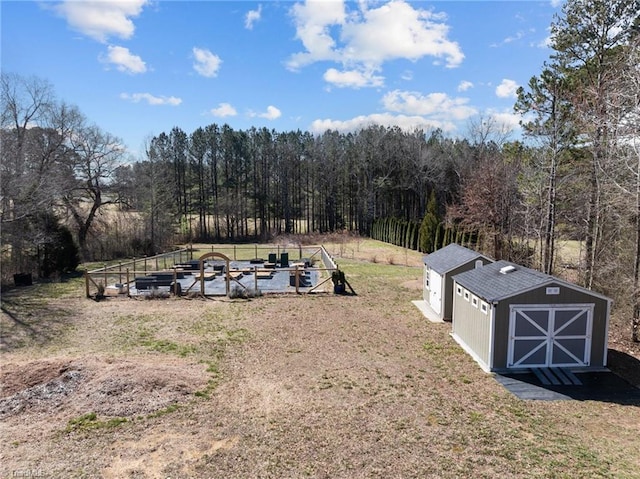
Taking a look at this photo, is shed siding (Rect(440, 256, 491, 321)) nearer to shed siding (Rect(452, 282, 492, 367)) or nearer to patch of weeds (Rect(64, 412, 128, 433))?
shed siding (Rect(452, 282, 492, 367))

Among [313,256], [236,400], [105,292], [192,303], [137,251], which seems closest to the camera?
[236,400]

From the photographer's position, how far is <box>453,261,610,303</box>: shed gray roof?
9.45 metres

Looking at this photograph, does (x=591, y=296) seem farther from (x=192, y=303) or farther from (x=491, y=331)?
(x=192, y=303)

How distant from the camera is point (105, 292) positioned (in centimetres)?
1695

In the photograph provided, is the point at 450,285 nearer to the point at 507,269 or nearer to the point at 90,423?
the point at 507,269

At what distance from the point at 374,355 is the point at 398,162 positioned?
38.3 meters

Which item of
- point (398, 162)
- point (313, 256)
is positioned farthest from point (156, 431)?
point (398, 162)

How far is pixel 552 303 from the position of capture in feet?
31.1

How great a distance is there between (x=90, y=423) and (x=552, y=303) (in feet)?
33.0

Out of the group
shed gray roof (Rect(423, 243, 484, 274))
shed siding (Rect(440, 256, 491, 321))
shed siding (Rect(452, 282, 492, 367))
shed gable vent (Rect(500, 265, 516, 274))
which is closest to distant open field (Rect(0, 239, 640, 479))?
shed siding (Rect(452, 282, 492, 367))

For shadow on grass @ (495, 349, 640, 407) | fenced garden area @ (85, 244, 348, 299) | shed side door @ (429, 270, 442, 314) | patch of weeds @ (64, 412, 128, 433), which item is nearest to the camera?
patch of weeds @ (64, 412, 128, 433)

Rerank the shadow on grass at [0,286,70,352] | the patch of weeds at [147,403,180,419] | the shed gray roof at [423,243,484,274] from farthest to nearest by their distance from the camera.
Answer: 1. the shed gray roof at [423,243,484,274]
2. the shadow on grass at [0,286,70,352]
3. the patch of weeds at [147,403,180,419]

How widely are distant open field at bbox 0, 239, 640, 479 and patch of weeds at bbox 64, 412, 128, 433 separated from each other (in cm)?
3

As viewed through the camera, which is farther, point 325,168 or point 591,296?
point 325,168
